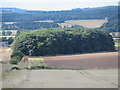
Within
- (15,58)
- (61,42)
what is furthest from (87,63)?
(61,42)

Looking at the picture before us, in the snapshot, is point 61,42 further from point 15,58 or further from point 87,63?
point 87,63

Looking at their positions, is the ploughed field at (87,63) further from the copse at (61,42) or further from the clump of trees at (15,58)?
the copse at (61,42)

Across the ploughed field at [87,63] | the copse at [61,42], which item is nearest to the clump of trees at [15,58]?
the ploughed field at [87,63]

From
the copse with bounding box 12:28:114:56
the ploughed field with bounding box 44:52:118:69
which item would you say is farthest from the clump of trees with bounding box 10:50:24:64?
the copse with bounding box 12:28:114:56

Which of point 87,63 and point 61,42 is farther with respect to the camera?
point 61,42

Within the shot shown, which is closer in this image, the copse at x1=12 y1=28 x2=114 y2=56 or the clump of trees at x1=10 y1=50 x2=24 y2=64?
the clump of trees at x1=10 y1=50 x2=24 y2=64

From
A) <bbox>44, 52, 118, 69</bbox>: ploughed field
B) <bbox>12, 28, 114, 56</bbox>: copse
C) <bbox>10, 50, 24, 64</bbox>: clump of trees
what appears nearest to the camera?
<bbox>44, 52, 118, 69</bbox>: ploughed field

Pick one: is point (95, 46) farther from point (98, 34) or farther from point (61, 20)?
point (61, 20)

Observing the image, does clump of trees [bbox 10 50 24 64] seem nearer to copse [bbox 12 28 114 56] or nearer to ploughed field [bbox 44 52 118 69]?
ploughed field [bbox 44 52 118 69]

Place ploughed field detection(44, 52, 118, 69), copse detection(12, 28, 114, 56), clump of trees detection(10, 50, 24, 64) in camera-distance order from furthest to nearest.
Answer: copse detection(12, 28, 114, 56) < clump of trees detection(10, 50, 24, 64) < ploughed field detection(44, 52, 118, 69)
